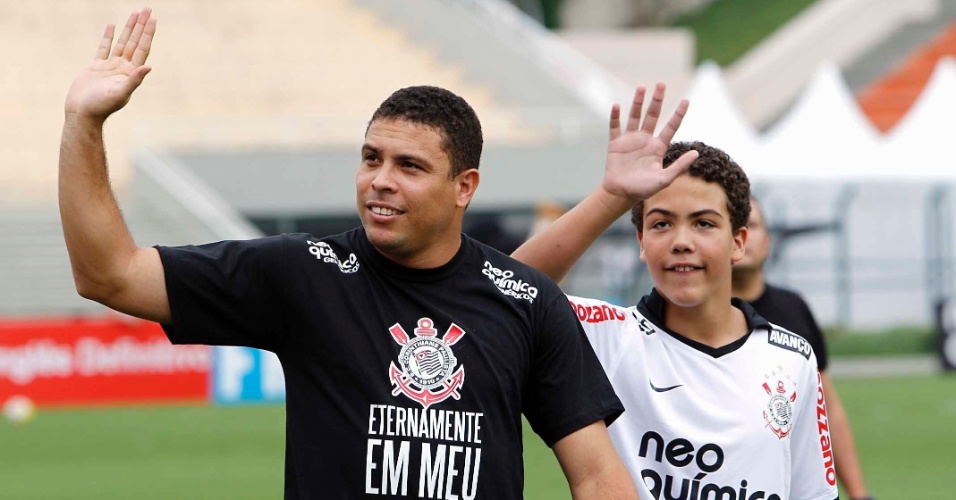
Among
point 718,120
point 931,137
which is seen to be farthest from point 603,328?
point 931,137

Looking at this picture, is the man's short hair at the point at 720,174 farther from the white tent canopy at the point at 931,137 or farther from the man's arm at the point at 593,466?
the white tent canopy at the point at 931,137

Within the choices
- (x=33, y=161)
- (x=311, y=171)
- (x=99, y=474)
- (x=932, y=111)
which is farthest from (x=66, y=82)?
(x=99, y=474)

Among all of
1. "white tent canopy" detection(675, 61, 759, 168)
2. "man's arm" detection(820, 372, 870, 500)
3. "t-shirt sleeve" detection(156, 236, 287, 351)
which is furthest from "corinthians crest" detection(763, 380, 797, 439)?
"white tent canopy" detection(675, 61, 759, 168)

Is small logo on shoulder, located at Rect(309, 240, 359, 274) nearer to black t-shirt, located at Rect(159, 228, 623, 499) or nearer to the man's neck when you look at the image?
black t-shirt, located at Rect(159, 228, 623, 499)

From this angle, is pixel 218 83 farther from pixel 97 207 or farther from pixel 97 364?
pixel 97 207

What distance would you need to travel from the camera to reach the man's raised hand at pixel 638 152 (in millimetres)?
4535

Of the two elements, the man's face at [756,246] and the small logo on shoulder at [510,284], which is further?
the man's face at [756,246]

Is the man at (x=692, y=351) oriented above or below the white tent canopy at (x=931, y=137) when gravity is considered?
below

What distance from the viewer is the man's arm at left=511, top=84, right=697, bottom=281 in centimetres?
454

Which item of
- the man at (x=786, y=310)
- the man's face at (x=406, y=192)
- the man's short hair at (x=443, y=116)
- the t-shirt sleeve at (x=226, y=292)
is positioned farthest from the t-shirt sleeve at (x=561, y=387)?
the man at (x=786, y=310)

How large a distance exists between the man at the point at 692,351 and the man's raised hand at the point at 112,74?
131cm

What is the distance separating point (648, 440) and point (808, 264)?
2522 cm

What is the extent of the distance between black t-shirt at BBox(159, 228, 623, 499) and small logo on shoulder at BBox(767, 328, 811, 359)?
0.78m

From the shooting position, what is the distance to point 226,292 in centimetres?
396
